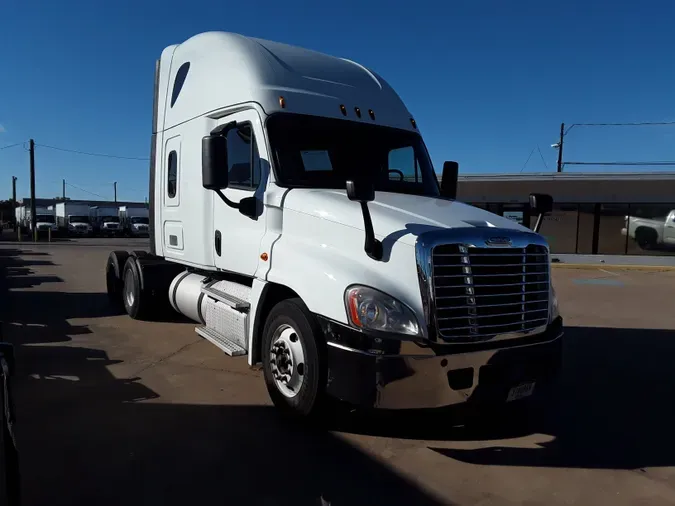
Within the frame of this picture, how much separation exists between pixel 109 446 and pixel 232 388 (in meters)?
1.47

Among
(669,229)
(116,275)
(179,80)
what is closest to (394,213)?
(179,80)

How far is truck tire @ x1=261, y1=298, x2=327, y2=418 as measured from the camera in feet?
13.2

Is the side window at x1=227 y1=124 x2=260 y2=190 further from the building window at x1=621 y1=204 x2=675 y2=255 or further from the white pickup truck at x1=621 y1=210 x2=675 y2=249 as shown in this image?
the white pickup truck at x1=621 y1=210 x2=675 y2=249

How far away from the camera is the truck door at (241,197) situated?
504cm

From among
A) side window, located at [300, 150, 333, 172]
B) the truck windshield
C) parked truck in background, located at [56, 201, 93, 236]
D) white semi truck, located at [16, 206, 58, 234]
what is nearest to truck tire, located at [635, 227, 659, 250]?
the truck windshield

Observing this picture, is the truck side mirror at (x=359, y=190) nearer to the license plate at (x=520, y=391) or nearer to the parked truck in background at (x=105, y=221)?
the license plate at (x=520, y=391)

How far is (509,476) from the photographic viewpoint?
3.68 m

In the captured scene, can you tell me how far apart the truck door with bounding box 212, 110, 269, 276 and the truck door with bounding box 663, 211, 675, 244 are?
20069mm

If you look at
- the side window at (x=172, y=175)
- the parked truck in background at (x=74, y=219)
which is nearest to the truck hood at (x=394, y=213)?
the side window at (x=172, y=175)

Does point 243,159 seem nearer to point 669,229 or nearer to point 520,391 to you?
point 520,391

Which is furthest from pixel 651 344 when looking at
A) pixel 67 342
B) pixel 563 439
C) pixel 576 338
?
pixel 67 342

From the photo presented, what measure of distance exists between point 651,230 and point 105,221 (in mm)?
41699

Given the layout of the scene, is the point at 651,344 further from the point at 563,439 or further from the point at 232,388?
the point at 232,388

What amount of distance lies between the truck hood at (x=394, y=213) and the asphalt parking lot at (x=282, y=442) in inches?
63.4
